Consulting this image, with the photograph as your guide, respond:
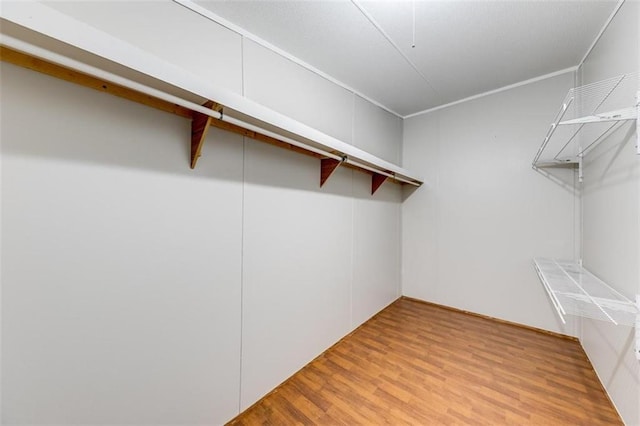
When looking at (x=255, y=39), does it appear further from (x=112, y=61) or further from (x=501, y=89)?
(x=501, y=89)

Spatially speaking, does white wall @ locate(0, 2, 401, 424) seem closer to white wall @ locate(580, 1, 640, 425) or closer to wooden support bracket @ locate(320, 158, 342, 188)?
wooden support bracket @ locate(320, 158, 342, 188)

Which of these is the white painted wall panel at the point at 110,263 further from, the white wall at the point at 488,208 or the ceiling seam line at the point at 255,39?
the white wall at the point at 488,208

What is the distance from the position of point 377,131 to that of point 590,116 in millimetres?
1884

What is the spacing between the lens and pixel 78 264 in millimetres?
977

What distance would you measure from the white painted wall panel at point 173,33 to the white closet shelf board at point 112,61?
0.39 meters

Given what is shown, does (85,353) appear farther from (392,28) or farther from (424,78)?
(424,78)

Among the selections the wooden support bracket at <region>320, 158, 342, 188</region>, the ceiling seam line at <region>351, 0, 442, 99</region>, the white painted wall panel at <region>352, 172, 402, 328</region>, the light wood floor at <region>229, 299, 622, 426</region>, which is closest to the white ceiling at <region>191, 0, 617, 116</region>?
the ceiling seam line at <region>351, 0, 442, 99</region>

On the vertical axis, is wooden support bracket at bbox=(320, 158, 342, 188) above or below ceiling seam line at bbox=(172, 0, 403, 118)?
below

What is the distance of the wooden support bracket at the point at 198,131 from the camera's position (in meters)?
1.19

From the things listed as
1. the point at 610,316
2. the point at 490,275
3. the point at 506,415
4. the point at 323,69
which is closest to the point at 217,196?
the point at 323,69

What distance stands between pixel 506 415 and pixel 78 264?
2.41 meters

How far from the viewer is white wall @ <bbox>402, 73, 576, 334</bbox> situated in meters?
2.38

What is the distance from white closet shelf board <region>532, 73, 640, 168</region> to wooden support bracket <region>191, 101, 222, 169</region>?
1.76 metres

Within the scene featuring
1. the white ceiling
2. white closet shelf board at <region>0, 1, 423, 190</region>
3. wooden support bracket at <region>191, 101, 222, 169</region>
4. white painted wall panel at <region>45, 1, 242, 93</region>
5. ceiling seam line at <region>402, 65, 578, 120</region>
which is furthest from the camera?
ceiling seam line at <region>402, 65, 578, 120</region>
